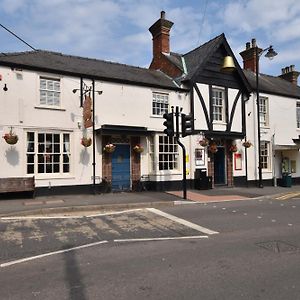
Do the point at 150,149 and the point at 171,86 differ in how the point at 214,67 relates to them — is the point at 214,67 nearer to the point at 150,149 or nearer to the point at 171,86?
the point at 171,86

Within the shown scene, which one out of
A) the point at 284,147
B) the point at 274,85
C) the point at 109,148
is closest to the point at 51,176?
the point at 109,148

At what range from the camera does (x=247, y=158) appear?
2183 centimetres

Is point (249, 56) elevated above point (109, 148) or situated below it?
above

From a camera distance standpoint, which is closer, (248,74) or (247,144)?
(247,144)

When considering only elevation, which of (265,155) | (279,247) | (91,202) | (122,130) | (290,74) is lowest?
(279,247)

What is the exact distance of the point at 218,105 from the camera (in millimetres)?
20906

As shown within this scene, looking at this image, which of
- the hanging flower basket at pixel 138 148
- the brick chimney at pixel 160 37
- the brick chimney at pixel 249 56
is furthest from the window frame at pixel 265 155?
the hanging flower basket at pixel 138 148

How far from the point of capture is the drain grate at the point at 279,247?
22.8 feet

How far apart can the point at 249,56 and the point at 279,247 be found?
22709 millimetres

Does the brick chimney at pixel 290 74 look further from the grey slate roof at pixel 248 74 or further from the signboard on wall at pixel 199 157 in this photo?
the signboard on wall at pixel 199 157

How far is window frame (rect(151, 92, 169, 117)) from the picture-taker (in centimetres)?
Answer: 1886

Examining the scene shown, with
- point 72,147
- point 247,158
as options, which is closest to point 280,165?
point 247,158

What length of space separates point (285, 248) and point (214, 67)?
1513 centimetres

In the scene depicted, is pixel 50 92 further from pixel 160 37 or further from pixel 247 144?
pixel 247 144
